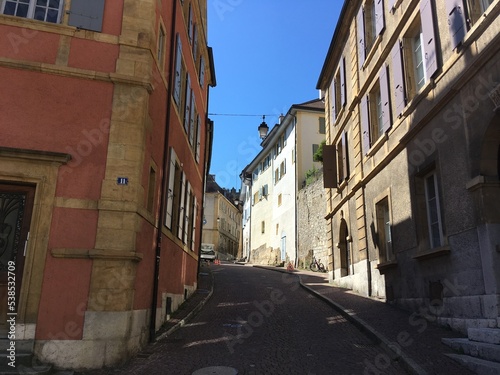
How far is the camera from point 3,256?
6344 millimetres

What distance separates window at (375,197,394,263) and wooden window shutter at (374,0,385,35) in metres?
4.81

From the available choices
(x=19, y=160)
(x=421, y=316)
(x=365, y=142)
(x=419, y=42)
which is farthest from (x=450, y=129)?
(x=19, y=160)

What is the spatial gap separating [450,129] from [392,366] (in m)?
4.41

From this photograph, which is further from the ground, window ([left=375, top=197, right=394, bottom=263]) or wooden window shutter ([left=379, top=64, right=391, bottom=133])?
wooden window shutter ([left=379, top=64, right=391, bottom=133])

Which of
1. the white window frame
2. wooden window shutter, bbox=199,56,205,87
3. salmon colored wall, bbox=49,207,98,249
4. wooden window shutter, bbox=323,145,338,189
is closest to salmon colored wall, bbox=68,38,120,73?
salmon colored wall, bbox=49,207,98,249

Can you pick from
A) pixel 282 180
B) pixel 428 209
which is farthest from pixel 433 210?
pixel 282 180

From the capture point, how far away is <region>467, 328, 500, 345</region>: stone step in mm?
5824

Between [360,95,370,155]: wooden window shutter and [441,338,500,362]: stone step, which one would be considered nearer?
[441,338,500,362]: stone step

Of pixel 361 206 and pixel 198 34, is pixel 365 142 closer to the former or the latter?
pixel 361 206

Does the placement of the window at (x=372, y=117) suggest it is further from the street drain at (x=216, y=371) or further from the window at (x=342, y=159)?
the street drain at (x=216, y=371)

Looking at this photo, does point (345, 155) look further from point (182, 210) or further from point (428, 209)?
point (182, 210)

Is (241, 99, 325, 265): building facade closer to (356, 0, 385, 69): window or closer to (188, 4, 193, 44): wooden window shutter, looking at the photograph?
(356, 0, 385, 69): window

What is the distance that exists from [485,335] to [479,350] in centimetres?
44

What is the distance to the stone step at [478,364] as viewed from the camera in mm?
4970
